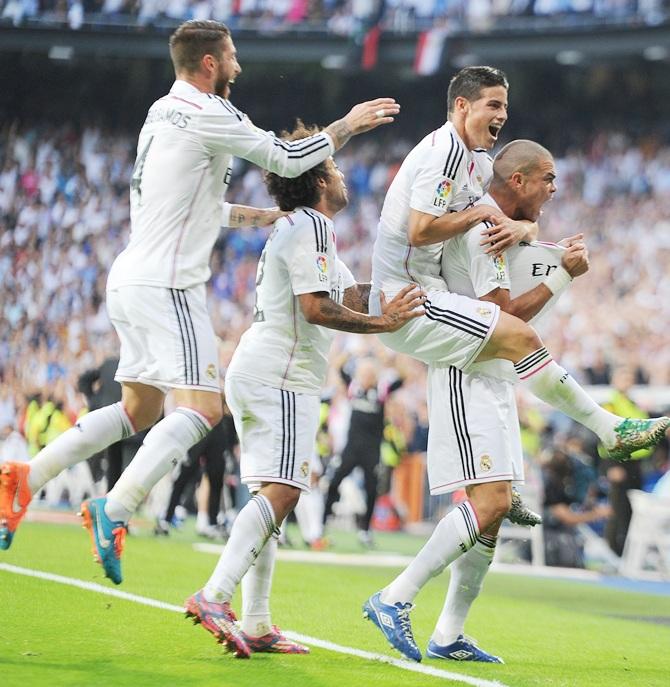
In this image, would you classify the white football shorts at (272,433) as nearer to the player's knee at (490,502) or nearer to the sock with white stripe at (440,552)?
the sock with white stripe at (440,552)

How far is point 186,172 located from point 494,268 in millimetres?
1391

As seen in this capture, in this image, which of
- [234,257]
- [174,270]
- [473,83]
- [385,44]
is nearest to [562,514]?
[473,83]

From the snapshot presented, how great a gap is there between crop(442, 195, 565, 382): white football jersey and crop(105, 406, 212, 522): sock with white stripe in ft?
4.02

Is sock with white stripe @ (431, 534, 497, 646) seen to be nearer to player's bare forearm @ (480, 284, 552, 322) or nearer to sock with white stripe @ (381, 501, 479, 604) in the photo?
sock with white stripe @ (381, 501, 479, 604)

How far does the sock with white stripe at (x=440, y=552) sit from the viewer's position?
16.9ft

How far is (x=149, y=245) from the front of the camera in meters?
5.23

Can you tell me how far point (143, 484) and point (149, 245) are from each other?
40.5 inches

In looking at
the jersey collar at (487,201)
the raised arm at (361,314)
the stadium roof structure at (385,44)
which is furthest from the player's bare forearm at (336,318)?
the stadium roof structure at (385,44)

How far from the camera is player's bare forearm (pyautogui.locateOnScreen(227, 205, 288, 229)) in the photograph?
5.83m

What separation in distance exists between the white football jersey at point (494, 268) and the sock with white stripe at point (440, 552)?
0.65m

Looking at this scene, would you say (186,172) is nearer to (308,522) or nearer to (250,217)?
(250,217)

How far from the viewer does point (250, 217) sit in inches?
232

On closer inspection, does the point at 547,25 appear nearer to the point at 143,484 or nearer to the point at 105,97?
the point at 105,97

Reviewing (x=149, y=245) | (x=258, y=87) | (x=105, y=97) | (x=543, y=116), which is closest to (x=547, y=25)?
(x=543, y=116)
